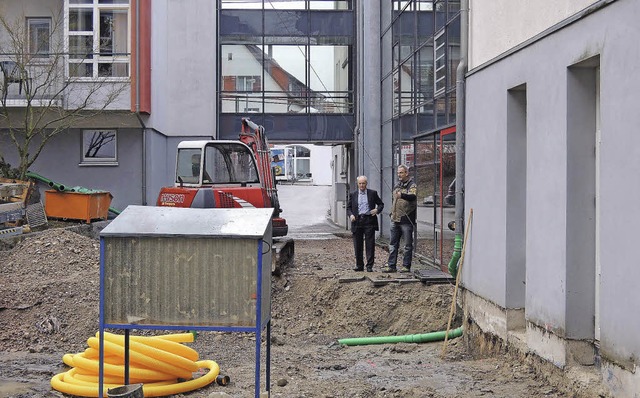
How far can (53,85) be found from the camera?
22250 millimetres

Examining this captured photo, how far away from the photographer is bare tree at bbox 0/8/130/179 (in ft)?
71.2

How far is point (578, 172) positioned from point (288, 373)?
12.3 feet

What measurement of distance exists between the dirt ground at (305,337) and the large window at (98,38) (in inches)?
270

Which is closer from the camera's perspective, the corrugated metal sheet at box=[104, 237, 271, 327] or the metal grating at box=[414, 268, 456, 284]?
the corrugated metal sheet at box=[104, 237, 271, 327]

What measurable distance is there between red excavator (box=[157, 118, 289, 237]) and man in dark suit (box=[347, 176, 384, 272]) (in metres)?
1.64

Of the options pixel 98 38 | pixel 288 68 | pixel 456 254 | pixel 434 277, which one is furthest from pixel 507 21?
pixel 288 68

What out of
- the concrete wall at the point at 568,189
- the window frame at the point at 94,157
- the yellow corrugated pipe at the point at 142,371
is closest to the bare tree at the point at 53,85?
the window frame at the point at 94,157

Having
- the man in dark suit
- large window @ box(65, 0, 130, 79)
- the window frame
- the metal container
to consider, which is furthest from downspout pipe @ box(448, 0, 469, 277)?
the window frame

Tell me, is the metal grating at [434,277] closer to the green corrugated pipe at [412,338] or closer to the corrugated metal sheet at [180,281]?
the green corrugated pipe at [412,338]

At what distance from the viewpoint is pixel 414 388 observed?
8.21m

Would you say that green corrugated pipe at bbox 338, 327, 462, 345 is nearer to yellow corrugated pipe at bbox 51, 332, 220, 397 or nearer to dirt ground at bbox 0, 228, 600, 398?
Answer: dirt ground at bbox 0, 228, 600, 398

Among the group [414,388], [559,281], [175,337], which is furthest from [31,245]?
[559,281]

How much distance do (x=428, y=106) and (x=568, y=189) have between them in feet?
26.6

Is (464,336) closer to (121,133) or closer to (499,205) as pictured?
(499,205)
